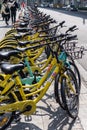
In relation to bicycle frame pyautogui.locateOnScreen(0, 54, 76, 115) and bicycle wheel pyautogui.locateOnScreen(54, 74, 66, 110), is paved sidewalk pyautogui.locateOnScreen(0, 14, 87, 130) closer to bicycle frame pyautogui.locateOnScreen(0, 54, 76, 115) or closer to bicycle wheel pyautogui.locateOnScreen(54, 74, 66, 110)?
bicycle wheel pyautogui.locateOnScreen(54, 74, 66, 110)

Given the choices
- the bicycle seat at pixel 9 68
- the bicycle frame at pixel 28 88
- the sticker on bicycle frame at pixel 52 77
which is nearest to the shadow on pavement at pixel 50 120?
the bicycle frame at pixel 28 88

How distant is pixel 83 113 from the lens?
6297 millimetres

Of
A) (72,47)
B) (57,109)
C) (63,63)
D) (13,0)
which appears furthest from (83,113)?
(13,0)

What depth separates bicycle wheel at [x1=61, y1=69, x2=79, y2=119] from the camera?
5.81 metres

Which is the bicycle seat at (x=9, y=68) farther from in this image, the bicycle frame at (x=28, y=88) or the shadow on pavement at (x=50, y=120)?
the shadow on pavement at (x=50, y=120)

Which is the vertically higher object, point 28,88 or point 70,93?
point 28,88

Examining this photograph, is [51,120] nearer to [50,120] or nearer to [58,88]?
[50,120]

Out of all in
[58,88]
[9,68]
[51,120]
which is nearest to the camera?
[9,68]

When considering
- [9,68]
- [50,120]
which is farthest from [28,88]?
[9,68]

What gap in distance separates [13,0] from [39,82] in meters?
21.4

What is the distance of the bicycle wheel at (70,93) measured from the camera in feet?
19.1

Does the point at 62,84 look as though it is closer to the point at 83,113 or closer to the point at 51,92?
the point at 83,113

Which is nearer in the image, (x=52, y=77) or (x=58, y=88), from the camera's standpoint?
(x=52, y=77)

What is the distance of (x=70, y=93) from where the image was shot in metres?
6.09
